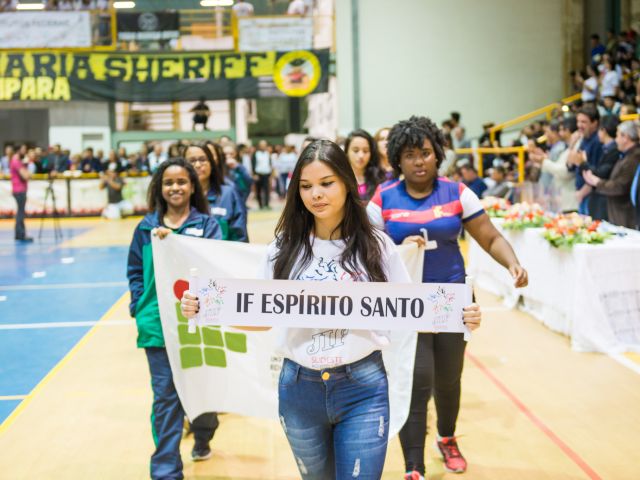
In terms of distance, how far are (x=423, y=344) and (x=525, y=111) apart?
20463mm

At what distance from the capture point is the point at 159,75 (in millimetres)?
22109

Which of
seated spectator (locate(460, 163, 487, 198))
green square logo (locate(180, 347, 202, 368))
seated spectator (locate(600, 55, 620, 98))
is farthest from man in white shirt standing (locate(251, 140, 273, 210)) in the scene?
green square logo (locate(180, 347, 202, 368))

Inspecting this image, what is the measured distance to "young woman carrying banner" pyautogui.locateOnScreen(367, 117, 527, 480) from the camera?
396cm

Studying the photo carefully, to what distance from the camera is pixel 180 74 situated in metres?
22.2

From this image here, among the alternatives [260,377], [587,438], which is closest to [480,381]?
[587,438]

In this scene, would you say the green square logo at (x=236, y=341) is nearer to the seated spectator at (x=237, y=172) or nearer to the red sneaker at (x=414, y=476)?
the red sneaker at (x=414, y=476)

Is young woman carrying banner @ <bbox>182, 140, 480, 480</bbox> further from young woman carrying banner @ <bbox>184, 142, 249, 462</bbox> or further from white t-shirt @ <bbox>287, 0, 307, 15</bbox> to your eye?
white t-shirt @ <bbox>287, 0, 307, 15</bbox>

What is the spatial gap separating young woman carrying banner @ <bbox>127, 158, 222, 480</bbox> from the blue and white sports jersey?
3.33 feet

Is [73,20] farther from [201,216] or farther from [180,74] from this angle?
[201,216]

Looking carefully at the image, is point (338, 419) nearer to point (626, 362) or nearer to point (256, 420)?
point (256, 420)

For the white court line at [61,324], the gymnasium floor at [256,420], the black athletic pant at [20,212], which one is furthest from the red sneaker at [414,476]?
the black athletic pant at [20,212]

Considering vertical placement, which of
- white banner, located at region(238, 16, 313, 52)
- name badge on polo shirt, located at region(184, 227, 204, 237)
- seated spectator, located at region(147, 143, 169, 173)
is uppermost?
white banner, located at region(238, 16, 313, 52)

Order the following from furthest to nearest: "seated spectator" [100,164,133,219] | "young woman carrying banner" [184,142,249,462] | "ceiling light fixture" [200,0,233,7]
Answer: "ceiling light fixture" [200,0,233,7]
"seated spectator" [100,164,133,219]
"young woman carrying banner" [184,142,249,462]

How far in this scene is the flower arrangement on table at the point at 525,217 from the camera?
8.31m
